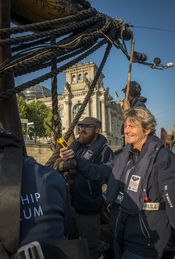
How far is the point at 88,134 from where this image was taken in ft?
12.9

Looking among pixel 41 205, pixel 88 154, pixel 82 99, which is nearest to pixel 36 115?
pixel 82 99

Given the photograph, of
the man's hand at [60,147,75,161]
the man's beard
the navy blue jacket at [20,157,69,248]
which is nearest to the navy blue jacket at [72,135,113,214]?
the man's beard

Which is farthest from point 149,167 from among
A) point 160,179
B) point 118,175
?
point 118,175

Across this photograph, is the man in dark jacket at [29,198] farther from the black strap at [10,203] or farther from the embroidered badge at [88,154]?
the embroidered badge at [88,154]

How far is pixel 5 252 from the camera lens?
950 millimetres

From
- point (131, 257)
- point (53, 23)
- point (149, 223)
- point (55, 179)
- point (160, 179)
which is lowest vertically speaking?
point (131, 257)

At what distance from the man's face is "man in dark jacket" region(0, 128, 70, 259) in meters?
2.68

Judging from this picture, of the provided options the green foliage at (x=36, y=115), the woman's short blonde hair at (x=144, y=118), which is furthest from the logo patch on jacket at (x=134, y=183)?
the green foliage at (x=36, y=115)

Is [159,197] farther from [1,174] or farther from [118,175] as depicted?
[1,174]

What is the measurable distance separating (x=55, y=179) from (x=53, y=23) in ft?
4.74

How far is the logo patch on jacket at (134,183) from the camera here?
242 centimetres

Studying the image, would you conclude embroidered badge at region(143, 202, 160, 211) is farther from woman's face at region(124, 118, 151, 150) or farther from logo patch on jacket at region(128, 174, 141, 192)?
woman's face at region(124, 118, 151, 150)

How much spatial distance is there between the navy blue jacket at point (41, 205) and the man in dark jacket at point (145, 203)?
4.24ft

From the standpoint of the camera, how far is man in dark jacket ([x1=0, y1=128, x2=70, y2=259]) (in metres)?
0.99
